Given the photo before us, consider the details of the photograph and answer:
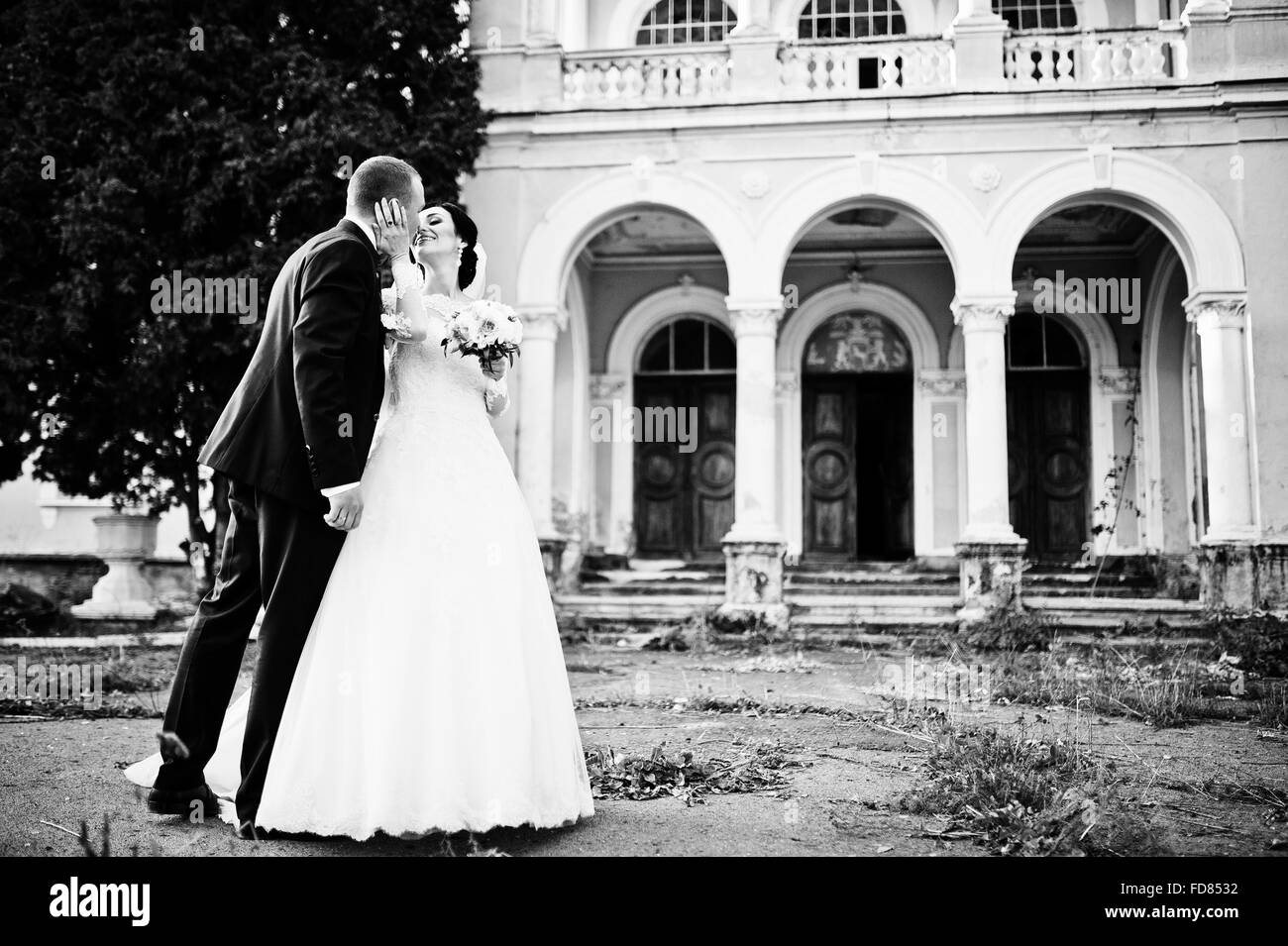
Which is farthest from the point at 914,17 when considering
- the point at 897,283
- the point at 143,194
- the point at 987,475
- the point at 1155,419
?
the point at 143,194

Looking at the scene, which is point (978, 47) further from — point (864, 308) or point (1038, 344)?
point (1038, 344)

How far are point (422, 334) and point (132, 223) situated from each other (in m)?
7.39

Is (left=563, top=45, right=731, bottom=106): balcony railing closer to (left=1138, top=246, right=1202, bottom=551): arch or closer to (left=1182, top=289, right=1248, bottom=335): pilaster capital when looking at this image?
(left=1182, top=289, right=1248, bottom=335): pilaster capital

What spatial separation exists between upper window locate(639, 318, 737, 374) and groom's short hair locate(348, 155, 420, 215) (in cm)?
1146

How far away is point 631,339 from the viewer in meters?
14.7

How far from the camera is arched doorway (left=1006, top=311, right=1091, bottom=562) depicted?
1391cm

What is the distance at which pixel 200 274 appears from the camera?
30.9 feet

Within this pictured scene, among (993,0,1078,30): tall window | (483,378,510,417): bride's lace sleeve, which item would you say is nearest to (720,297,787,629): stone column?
(993,0,1078,30): tall window

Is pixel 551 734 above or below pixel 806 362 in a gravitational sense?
below

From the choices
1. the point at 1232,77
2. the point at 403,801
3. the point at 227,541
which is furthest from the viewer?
the point at 1232,77

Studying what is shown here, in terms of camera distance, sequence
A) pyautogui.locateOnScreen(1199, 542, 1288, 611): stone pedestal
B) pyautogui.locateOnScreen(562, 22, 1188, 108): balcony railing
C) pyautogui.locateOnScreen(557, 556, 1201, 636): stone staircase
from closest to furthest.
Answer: pyautogui.locateOnScreen(1199, 542, 1288, 611): stone pedestal
pyautogui.locateOnScreen(557, 556, 1201, 636): stone staircase
pyautogui.locateOnScreen(562, 22, 1188, 108): balcony railing

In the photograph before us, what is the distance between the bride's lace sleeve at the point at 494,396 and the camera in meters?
3.63

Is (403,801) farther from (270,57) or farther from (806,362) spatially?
(806,362)
